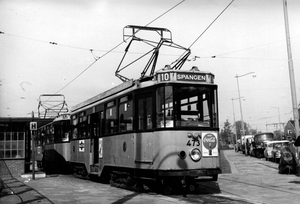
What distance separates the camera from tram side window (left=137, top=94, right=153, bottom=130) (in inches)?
444

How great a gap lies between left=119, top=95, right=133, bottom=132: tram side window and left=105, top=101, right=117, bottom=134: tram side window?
1.66ft

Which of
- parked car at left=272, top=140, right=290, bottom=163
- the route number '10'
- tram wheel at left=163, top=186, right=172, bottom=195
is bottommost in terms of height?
tram wheel at left=163, top=186, right=172, bottom=195

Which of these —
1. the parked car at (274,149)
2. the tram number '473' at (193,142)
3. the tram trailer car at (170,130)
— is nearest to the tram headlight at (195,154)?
the tram trailer car at (170,130)

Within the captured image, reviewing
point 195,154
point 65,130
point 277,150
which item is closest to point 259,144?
point 277,150

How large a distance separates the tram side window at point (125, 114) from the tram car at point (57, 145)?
7.59 metres

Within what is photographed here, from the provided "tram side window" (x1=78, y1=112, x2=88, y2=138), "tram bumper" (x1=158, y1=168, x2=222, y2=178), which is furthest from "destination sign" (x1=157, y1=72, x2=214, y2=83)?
"tram side window" (x1=78, y1=112, x2=88, y2=138)

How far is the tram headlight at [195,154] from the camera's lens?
10.8m

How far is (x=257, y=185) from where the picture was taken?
14.0 metres

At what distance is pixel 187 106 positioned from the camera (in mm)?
11094

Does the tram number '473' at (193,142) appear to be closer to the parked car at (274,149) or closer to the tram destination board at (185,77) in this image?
the tram destination board at (185,77)

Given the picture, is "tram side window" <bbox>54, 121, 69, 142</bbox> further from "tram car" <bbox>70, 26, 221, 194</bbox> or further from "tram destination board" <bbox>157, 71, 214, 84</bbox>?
"tram destination board" <bbox>157, 71, 214, 84</bbox>

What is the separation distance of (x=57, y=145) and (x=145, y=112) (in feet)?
39.7

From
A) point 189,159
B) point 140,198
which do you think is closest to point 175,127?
point 189,159

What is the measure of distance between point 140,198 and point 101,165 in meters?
4.23
